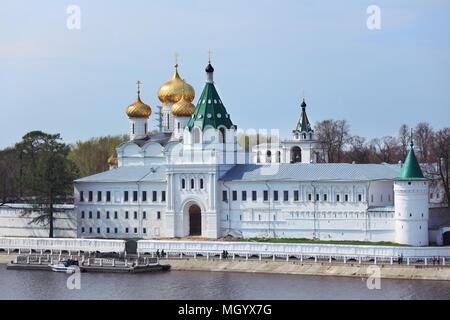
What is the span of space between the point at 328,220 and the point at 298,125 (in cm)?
2547

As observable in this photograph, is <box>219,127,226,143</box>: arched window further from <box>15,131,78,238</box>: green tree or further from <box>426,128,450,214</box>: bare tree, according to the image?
<box>426,128,450,214</box>: bare tree

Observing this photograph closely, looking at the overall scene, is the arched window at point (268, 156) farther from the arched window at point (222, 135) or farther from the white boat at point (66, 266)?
the white boat at point (66, 266)

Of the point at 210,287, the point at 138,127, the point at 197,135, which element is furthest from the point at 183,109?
the point at 210,287

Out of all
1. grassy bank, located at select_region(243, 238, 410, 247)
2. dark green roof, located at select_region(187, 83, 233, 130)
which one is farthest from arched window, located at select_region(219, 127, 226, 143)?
grassy bank, located at select_region(243, 238, 410, 247)

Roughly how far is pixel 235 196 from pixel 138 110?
49.7ft

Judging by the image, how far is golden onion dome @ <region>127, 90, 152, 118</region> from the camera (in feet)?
215

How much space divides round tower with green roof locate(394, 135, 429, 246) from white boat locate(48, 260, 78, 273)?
1758cm

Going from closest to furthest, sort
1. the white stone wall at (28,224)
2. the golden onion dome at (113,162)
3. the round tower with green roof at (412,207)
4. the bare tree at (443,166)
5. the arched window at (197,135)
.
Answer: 1. the round tower with green roof at (412,207)
2. the bare tree at (443,166)
3. the arched window at (197,135)
4. the white stone wall at (28,224)
5. the golden onion dome at (113,162)

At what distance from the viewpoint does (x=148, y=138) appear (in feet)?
214

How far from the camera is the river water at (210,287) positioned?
130ft

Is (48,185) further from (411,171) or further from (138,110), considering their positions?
(411,171)

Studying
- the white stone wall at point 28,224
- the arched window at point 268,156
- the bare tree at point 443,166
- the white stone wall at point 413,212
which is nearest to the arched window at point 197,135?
the white stone wall at point 28,224

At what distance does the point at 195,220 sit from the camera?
5512 centimetres
